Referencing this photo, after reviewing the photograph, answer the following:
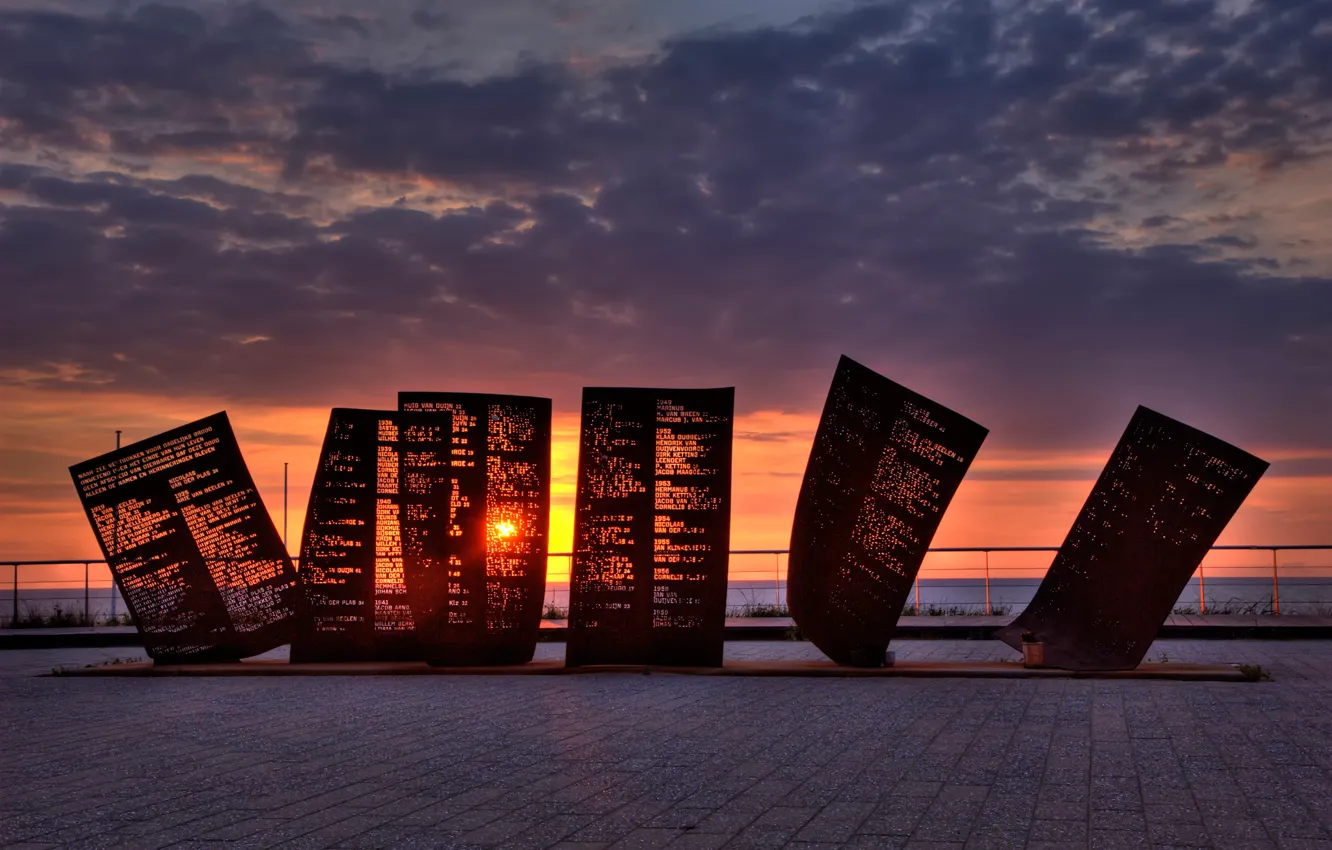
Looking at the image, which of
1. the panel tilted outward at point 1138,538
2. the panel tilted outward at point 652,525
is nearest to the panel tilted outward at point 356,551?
the panel tilted outward at point 652,525

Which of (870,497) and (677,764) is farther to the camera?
(870,497)

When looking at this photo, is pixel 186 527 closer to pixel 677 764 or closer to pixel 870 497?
pixel 870 497

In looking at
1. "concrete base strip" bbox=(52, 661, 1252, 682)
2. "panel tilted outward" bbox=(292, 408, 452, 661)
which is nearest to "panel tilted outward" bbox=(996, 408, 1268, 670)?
"concrete base strip" bbox=(52, 661, 1252, 682)

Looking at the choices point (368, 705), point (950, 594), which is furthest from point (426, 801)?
point (950, 594)

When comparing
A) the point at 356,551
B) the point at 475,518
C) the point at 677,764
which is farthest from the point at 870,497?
the point at 677,764

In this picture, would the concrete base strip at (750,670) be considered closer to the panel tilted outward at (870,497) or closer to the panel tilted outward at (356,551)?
the panel tilted outward at (356,551)

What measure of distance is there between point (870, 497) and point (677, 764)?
238 inches

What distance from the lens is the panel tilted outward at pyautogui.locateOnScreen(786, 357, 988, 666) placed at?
534 inches

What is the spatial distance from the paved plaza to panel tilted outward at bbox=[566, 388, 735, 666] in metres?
1.04

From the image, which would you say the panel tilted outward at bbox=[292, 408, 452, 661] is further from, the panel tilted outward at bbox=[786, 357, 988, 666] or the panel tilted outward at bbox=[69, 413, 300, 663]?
the panel tilted outward at bbox=[786, 357, 988, 666]

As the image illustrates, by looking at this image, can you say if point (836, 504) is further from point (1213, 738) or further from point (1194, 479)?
point (1213, 738)

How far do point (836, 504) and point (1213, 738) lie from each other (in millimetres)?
5249

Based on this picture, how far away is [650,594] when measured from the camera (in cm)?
1453

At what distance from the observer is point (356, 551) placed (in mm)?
15242
